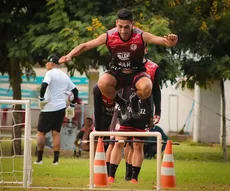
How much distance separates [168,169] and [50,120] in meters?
6.89

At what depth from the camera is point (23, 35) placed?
72.1 ft

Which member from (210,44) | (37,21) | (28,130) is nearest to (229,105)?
(210,44)

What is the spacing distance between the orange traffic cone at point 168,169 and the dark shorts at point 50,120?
267 inches

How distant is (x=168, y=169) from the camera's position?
11.1 m

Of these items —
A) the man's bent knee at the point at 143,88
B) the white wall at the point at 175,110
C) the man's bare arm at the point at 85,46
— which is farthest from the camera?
the white wall at the point at 175,110

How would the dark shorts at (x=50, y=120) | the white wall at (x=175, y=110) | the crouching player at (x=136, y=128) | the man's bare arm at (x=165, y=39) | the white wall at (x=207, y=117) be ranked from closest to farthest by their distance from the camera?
the man's bare arm at (x=165, y=39) < the crouching player at (x=136, y=128) < the dark shorts at (x=50, y=120) < the white wall at (x=207, y=117) < the white wall at (x=175, y=110)

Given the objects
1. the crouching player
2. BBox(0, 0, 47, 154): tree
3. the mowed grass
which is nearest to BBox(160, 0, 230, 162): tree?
BBox(0, 0, 47, 154): tree

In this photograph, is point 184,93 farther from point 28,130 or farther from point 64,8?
point 28,130

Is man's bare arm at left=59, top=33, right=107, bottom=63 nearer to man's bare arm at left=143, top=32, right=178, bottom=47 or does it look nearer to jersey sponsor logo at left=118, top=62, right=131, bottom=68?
jersey sponsor logo at left=118, top=62, right=131, bottom=68

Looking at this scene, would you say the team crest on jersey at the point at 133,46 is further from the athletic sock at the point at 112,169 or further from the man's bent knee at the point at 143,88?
the athletic sock at the point at 112,169

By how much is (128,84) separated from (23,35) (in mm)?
10481

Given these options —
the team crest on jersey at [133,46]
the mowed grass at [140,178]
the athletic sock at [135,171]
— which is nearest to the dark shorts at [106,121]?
the mowed grass at [140,178]

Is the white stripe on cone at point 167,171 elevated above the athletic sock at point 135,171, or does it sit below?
above

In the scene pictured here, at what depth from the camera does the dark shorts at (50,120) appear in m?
17.7
